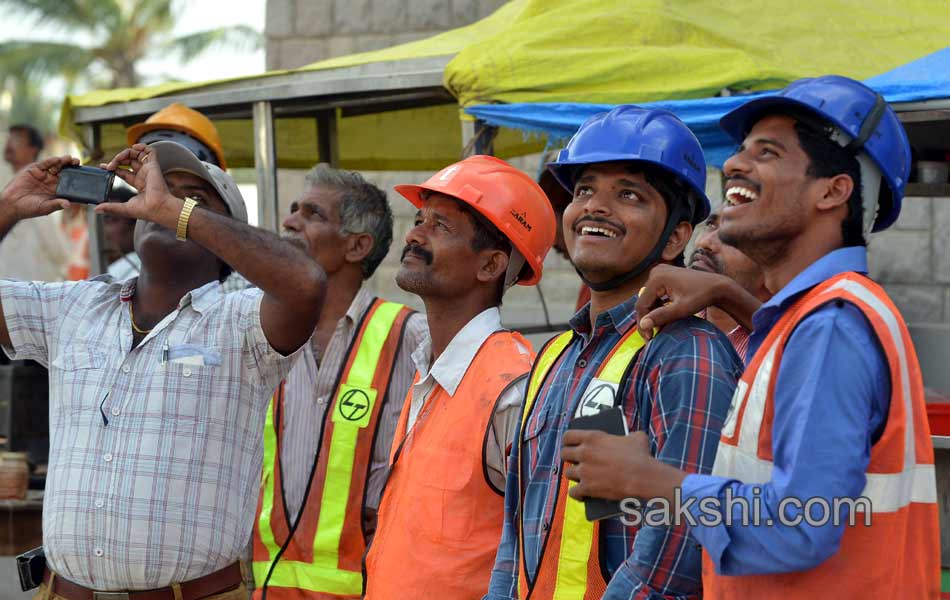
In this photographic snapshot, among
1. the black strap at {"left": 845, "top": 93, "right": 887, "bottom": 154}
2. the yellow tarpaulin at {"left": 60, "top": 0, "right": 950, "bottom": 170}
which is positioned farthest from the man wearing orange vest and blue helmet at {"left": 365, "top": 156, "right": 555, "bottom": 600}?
the yellow tarpaulin at {"left": 60, "top": 0, "right": 950, "bottom": 170}

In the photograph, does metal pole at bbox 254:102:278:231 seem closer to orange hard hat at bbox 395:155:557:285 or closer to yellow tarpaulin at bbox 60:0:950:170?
yellow tarpaulin at bbox 60:0:950:170

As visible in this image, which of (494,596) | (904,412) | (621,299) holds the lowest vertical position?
(494,596)

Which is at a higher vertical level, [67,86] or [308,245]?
[67,86]

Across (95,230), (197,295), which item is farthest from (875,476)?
(95,230)

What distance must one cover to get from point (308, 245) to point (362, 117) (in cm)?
319

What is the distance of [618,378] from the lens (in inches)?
102

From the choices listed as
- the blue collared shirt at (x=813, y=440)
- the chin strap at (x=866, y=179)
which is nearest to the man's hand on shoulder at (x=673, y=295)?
the chin strap at (x=866, y=179)

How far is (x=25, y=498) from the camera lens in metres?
5.66

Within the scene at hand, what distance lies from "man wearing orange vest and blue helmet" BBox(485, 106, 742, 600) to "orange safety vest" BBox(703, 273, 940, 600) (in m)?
0.18

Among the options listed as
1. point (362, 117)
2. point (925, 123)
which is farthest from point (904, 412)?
point (362, 117)

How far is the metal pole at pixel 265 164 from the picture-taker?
6.37 metres

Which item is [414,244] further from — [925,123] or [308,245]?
[925,123]

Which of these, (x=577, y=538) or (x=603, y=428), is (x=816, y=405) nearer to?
(x=603, y=428)

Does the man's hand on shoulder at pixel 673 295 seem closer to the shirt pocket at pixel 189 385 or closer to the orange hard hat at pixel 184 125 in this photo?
the shirt pocket at pixel 189 385
